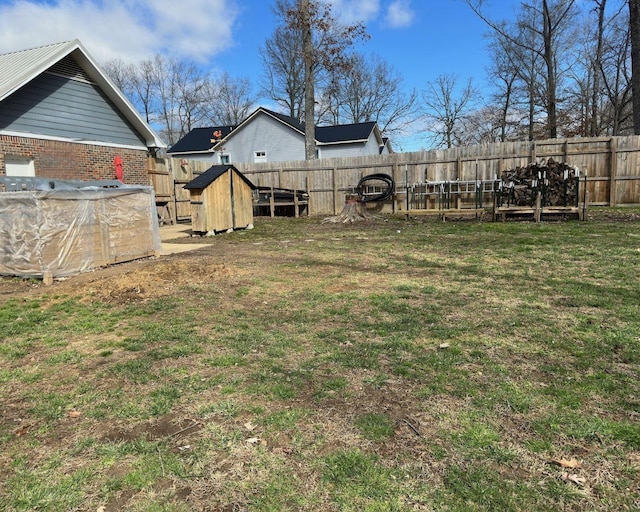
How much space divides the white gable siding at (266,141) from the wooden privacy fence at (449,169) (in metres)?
10.0

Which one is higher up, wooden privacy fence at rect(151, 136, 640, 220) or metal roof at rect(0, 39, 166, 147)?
metal roof at rect(0, 39, 166, 147)

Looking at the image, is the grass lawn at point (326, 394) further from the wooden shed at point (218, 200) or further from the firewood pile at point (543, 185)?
the firewood pile at point (543, 185)

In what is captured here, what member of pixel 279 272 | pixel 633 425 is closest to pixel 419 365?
pixel 633 425

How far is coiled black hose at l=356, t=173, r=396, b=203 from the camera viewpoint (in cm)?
1530

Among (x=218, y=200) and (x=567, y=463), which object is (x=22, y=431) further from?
(x=218, y=200)

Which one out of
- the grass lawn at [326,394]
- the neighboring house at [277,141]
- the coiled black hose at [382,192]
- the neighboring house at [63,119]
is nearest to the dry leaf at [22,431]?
the grass lawn at [326,394]

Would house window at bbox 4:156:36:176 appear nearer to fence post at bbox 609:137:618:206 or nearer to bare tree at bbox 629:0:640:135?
fence post at bbox 609:137:618:206

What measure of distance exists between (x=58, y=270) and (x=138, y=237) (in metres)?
1.61

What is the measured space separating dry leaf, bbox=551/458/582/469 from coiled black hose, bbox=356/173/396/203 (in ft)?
44.5

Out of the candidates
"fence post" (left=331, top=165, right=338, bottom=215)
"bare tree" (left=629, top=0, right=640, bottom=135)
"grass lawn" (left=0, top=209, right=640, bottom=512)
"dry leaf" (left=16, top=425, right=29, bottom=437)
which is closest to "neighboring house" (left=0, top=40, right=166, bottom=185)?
"fence post" (left=331, top=165, right=338, bottom=215)

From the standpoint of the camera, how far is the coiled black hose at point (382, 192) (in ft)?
50.2

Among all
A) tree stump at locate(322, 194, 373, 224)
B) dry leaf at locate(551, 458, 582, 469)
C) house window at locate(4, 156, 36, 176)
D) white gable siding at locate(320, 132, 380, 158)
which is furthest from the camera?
white gable siding at locate(320, 132, 380, 158)

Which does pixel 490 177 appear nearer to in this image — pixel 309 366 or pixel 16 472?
pixel 309 366

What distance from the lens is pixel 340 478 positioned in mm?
1952
